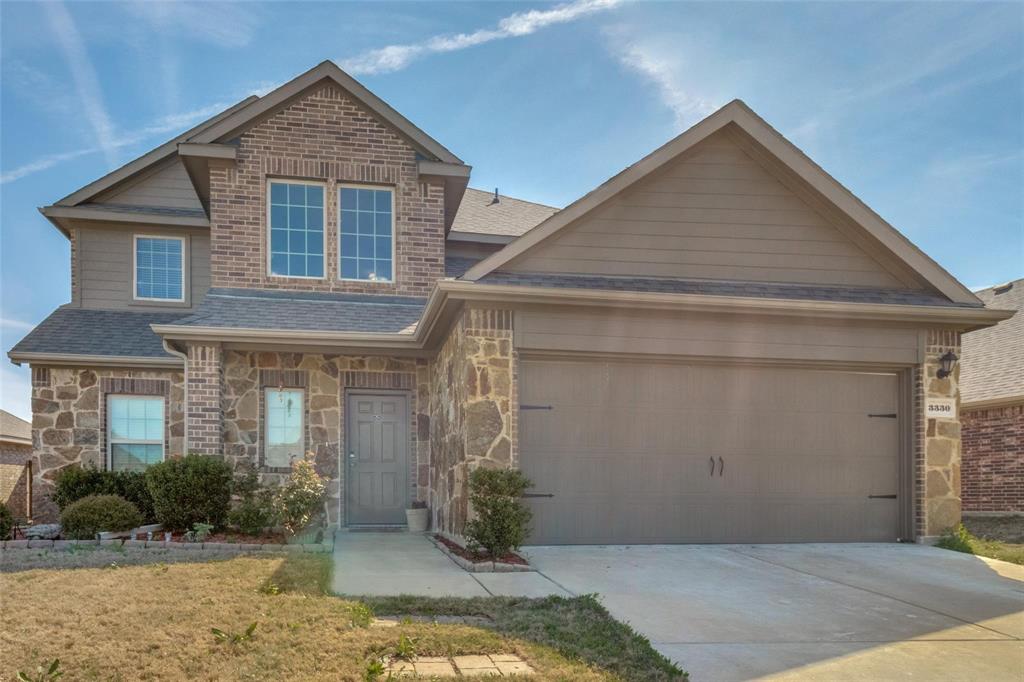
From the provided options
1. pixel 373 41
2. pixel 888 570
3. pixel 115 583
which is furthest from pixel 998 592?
pixel 373 41

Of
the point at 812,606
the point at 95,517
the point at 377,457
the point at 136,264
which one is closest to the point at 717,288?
the point at 812,606

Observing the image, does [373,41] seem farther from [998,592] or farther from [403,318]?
[998,592]

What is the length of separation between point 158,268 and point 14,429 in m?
11.2

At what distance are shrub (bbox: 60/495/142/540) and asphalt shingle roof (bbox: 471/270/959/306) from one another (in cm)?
535

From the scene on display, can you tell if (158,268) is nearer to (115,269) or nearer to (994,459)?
(115,269)

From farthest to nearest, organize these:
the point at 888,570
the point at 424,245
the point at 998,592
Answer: the point at 424,245 < the point at 888,570 < the point at 998,592

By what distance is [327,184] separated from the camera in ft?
42.4

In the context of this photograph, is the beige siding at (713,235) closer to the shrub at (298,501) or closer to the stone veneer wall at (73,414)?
the shrub at (298,501)

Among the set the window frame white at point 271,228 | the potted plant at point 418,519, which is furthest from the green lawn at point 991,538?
the window frame white at point 271,228

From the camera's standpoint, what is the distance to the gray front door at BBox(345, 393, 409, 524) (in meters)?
11.9

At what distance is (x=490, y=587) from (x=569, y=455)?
2653 mm

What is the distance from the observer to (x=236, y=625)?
17.4 ft

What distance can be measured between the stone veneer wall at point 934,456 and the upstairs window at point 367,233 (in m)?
8.25

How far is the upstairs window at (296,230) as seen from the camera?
12.7m
